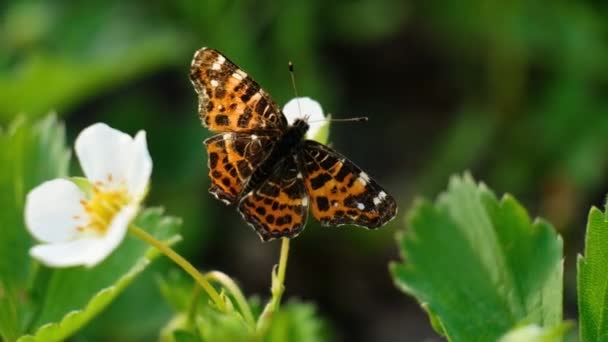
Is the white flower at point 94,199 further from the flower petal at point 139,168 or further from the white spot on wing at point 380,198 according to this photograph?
the white spot on wing at point 380,198

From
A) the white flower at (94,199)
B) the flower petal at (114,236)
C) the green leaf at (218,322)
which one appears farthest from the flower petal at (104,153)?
the green leaf at (218,322)

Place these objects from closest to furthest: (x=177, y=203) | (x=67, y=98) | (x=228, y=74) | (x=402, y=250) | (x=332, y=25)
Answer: (x=228, y=74) → (x=402, y=250) → (x=67, y=98) → (x=177, y=203) → (x=332, y=25)

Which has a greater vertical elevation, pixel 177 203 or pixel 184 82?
pixel 184 82

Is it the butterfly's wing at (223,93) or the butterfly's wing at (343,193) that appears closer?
the butterfly's wing at (343,193)

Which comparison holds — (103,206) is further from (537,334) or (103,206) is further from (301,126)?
(537,334)

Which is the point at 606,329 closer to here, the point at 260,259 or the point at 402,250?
the point at 402,250

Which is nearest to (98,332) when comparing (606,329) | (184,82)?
(184,82)

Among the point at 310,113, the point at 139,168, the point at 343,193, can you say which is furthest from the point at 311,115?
the point at 139,168
